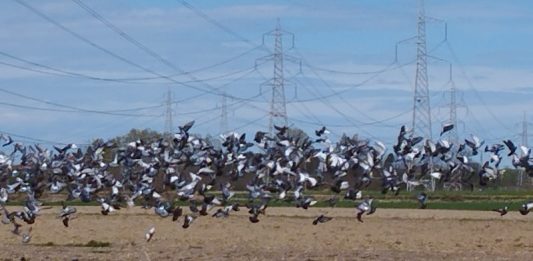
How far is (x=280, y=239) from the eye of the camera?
3238 centimetres

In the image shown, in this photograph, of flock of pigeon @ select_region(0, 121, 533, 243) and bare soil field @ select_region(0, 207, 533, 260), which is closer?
flock of pigeon @ select_region(0, 121, 533, 243)

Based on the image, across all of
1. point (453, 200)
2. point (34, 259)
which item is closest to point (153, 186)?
point (34, 259)

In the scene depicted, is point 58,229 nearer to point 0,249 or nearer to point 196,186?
point 0,249

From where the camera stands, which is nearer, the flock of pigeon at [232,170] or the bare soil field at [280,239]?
the flock of pigeon at [232,170]

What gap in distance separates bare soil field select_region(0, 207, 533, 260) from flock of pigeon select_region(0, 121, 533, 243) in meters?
9.76

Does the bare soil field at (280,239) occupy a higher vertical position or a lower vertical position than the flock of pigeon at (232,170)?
lower

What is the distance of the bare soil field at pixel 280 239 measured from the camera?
25016 mm

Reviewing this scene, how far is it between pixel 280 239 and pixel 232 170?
20.5 metres

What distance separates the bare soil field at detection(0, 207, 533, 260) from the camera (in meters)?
25.0

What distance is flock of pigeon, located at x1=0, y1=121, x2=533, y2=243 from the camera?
11516 millimetres

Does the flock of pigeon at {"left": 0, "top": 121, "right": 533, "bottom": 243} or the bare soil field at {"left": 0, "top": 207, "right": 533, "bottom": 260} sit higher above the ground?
the flock of pigeon at {"left": 0, "top": 121, "right": 533, "bottom": 243}

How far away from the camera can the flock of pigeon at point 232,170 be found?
11.5m

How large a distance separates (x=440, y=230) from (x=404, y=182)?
26.0 meters

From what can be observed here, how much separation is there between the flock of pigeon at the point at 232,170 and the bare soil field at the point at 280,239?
32.0 feet
